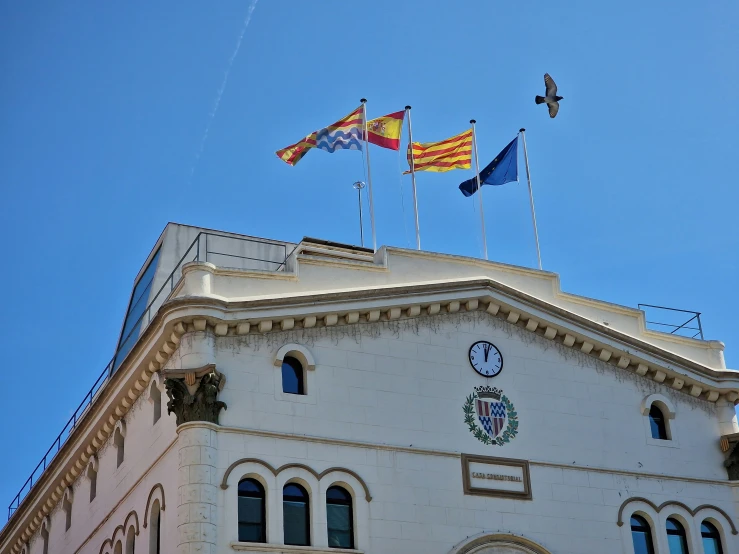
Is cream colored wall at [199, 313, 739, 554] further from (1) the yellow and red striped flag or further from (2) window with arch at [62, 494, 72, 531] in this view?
(2) window with arch at [62, 494, 72, 531]

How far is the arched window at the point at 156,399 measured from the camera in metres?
39.3

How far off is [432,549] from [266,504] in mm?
5201

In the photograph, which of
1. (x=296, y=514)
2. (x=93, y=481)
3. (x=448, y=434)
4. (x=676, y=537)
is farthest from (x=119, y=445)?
(x=676, y=537)

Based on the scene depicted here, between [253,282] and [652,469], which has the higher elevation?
[253,282]

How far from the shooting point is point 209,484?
35.6 meters

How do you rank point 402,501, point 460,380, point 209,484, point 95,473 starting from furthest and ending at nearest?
point 95,473 → point 460,380 → point 402,501 → point 209,484

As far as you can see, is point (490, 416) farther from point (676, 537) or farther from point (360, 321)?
point (676, 537)

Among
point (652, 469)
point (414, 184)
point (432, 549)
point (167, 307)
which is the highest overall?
point (414, 184)

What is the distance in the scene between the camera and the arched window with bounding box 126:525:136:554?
129ft

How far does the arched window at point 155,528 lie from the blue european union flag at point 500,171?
16.4m

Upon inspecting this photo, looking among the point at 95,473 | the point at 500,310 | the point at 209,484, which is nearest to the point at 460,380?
the point at 500,310

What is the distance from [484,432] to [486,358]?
2.55 metres

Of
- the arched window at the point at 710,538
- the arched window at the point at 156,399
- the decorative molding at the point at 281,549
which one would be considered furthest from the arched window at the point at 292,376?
the arched window at the point at 710,538

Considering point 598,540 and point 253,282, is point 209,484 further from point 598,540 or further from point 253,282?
point 598,540
